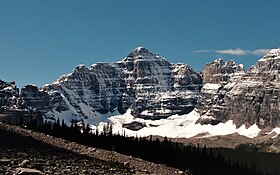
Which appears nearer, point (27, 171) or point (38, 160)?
point (27, 171)

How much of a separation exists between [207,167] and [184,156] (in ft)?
27.8

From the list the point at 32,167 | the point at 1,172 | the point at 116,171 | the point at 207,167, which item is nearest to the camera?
the point at 1,172

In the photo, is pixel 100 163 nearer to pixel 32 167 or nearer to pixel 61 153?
pixel 61 153

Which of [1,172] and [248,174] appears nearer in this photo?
[1,172]

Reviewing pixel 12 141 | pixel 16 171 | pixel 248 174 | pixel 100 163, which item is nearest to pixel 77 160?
pixel 100 163

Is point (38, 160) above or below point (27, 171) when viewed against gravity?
above

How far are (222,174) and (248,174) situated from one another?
33996 mm

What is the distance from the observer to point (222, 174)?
149 m

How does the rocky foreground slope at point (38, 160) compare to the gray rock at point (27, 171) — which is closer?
the gray rock at point (27, 171)

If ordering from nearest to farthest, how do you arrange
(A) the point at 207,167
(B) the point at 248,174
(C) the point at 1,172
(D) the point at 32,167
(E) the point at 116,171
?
1. (C) the point at 1,172
2. (D) the point at 32,167
3. (E) the point at 116,171
4. (A) the point at 207,167
5. (B) the point at 248,174

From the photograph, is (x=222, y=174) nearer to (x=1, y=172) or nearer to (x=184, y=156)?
(x=184, y=156)

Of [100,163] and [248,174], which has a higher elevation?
[100,163]

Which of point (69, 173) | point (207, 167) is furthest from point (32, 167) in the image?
point (207, 167)

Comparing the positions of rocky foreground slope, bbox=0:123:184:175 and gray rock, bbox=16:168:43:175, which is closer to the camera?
gray rock, bbox=16:168:43:175
